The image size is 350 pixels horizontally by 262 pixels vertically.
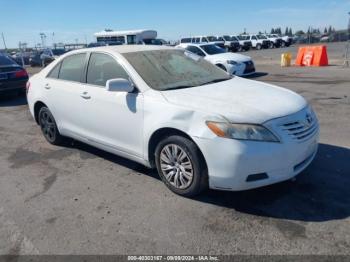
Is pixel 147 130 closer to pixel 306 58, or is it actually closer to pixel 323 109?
pixel 323 109

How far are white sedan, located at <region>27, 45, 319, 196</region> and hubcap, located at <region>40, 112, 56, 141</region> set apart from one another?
17.6 inches

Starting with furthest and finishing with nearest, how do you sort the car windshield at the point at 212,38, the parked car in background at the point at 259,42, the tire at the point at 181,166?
1. the parked car in background at the point at 259,42
2. the car windshield at the point at 212,38
3. the tire at the point at 181,166

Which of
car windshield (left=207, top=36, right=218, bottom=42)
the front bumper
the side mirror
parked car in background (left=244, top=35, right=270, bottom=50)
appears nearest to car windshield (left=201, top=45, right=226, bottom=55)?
the side mirror

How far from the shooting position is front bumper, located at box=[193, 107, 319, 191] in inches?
126

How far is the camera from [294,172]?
344 centimetres

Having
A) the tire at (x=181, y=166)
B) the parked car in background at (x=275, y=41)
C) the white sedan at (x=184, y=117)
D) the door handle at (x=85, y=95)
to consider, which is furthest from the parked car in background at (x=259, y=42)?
the tire at (x=181, y=166)

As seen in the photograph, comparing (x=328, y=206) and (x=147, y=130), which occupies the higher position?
(x=147, y=130)

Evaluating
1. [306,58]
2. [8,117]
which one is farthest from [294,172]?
[306,58]

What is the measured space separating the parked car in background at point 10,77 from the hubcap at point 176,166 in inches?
334

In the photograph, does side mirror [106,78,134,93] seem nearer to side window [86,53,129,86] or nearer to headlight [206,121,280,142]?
side window [86,53,129,86]

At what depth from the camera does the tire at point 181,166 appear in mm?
3486

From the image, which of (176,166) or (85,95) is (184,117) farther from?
(85,95)

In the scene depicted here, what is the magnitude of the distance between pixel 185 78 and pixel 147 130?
2.96 feet

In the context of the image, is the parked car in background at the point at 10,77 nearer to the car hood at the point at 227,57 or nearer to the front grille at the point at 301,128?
the car hood at the point at 227,57
